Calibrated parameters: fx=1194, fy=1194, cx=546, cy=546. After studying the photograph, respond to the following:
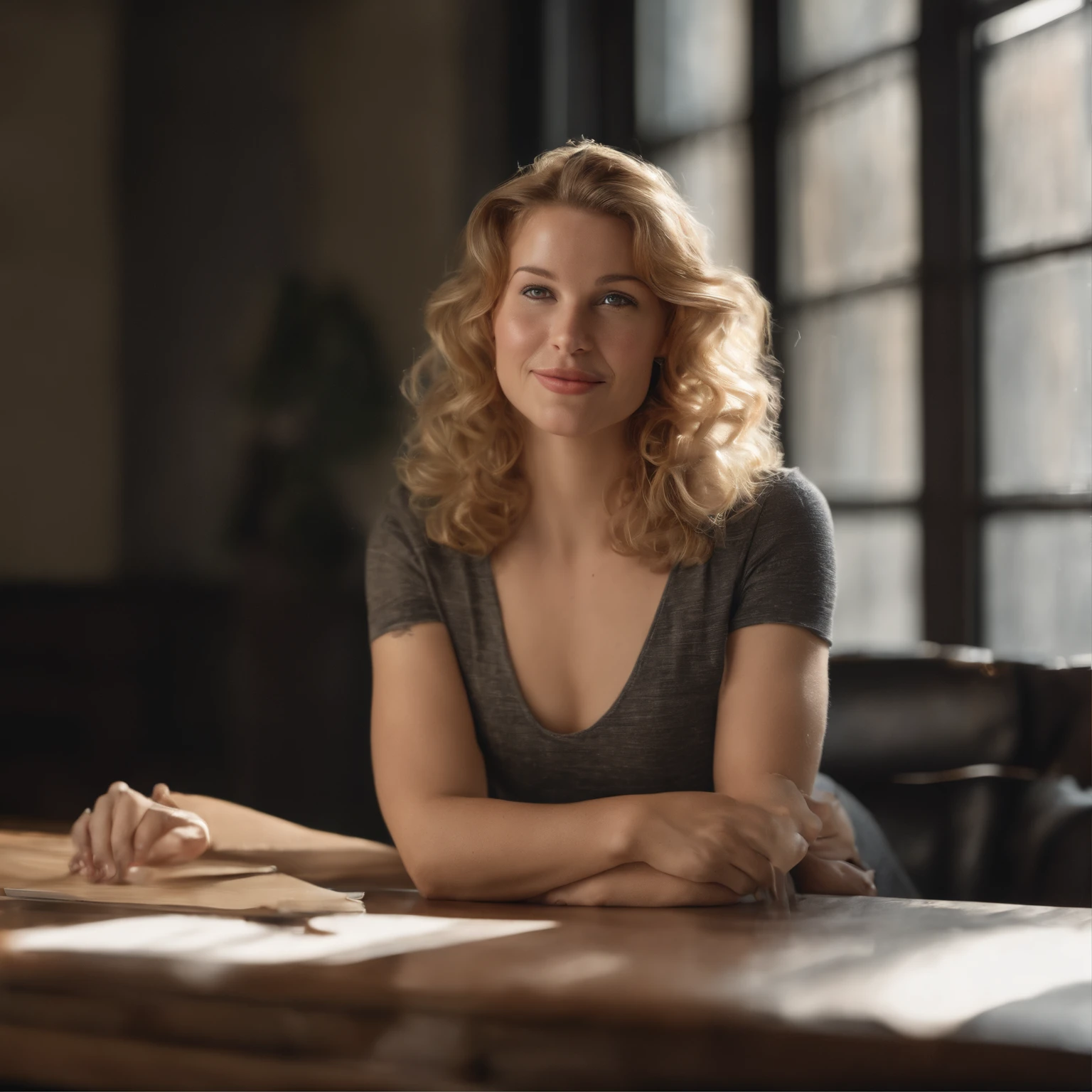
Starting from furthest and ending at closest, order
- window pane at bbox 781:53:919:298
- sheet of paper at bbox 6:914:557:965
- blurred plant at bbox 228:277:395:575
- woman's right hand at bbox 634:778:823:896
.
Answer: blurred plant at bbox 228:277:395:575, window pane at bbox 781:53:919:298, woman's right hand at bbox 634:778:823:896, sheet of paper at bbox 6:914:557:965

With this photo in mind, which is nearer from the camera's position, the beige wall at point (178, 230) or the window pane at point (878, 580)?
the window pane at point (878, 580)

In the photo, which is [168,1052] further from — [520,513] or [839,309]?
[839,309]

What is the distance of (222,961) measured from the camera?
844mm

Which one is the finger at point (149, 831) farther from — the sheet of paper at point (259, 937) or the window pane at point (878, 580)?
the window pane at point (878, 580)

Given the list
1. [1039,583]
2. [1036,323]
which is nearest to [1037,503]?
[1039,583]

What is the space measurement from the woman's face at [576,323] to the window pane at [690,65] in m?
2.04

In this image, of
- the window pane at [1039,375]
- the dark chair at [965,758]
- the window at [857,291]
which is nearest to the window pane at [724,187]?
the window at [857,291]

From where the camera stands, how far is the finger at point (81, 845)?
1262mm

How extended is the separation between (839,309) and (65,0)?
2.48 meters

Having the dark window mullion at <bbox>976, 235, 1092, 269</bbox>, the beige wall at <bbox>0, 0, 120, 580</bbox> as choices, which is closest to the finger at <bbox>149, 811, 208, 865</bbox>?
the dark window mullion at <bbox>976, 235, 1092, 269</bbox>

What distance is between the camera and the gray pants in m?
1.70

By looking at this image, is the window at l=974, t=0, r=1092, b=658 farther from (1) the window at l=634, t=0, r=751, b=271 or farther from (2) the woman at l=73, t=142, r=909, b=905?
(2) the woman at l=73, t=142, r=909, b=905

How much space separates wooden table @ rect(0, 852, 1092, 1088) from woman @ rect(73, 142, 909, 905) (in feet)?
1.39

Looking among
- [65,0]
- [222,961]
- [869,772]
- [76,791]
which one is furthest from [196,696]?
[222,961]
